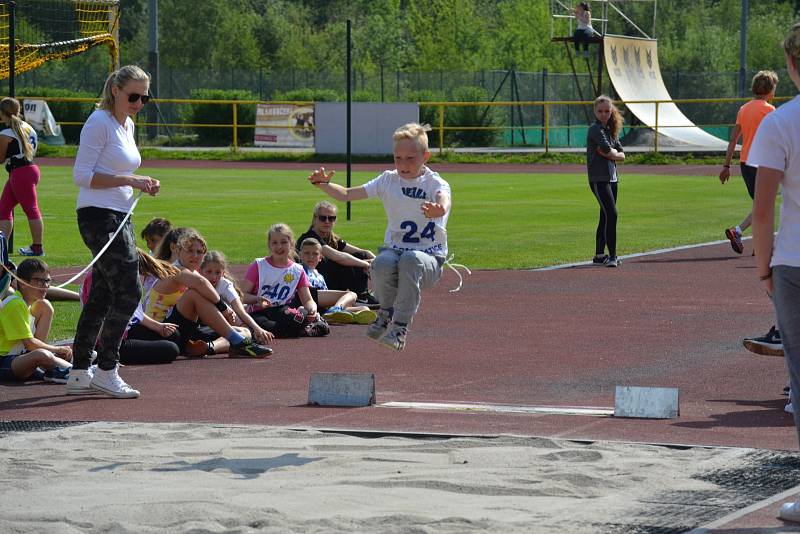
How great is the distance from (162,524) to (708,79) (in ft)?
195

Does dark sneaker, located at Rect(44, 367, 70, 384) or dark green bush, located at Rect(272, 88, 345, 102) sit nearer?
dark sneaker, located at Rect(44, 367, 70, 384)

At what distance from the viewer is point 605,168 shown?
17875 mm

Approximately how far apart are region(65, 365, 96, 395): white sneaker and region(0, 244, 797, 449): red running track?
19cm

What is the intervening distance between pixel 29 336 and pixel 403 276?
2899mm

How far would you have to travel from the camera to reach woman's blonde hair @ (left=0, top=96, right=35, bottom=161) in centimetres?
1738

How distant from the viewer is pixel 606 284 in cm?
1573

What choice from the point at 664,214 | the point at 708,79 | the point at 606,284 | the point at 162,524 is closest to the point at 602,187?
the point at 606,284

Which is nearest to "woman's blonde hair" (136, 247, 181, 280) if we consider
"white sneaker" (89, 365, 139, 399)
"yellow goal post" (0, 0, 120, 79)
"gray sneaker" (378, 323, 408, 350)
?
"white sneaker" (89, 365, 139, 399)

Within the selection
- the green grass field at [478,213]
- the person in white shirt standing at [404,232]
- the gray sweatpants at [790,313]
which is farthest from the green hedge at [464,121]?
the gray sweatpants at [790,313]

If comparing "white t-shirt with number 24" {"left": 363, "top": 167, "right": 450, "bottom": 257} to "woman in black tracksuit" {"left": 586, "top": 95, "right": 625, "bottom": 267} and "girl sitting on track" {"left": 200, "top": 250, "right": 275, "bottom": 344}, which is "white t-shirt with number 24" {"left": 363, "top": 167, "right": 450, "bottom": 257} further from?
"woman in black tracksuit" {"left": 586, "top": 95, "right": 625, "bottom": 267}

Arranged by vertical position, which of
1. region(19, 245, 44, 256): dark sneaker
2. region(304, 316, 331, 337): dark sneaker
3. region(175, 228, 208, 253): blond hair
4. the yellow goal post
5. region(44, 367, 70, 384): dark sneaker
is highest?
the yellow goal post

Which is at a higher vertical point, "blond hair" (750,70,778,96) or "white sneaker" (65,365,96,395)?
"blond hair" (750,70,778,96)

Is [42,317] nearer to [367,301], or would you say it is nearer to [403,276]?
[403,276]

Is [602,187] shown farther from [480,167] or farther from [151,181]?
[480,167]
